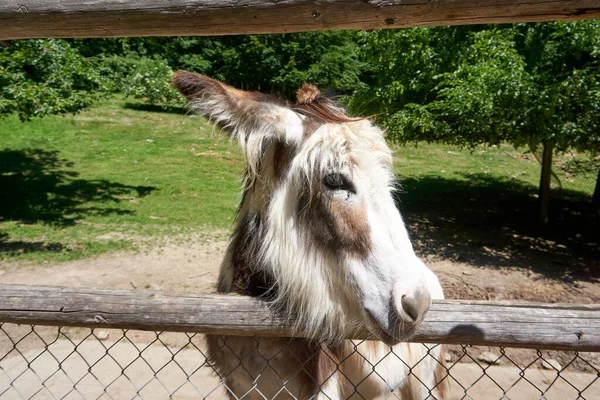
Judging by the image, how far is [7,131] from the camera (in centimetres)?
1326

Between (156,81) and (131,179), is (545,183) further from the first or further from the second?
(156,81)

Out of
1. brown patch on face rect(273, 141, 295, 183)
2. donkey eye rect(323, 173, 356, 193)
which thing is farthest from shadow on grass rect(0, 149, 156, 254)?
donkey eye rect(323, 173, 356, 193)

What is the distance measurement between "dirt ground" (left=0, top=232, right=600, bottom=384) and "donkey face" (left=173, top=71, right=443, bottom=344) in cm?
389

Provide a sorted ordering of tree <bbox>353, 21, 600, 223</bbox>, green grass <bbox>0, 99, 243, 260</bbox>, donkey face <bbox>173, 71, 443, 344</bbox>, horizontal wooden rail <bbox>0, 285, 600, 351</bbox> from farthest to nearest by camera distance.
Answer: green grass <bbox>0, 99, 243, 260</bbox> < tree <bbox>353, 21, 600, 223</bbox> < donkey face <bbox>173, 71, 443, 344</bbox> < horizontal wooden rail <bbox>0, 285, 600, 351</bbox>

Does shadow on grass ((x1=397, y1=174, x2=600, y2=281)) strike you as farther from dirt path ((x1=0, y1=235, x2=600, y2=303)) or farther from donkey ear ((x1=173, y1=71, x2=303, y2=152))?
donkey ear ((x1=173, y1=71, x2=303, y2=152))

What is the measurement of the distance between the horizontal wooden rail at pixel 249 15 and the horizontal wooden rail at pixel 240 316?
102 cm

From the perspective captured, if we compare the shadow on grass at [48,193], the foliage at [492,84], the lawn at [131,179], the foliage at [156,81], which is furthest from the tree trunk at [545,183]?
the foliage at [156,81]

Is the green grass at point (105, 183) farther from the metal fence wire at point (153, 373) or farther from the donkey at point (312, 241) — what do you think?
the donkey at point (312, 241)

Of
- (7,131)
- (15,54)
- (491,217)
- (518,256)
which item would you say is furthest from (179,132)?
(518,256)

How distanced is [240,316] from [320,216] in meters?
0.56

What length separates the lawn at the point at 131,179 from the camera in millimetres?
7457

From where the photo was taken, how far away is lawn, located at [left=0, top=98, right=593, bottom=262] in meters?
7.46

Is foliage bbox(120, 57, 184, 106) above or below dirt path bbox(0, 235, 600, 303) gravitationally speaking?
above

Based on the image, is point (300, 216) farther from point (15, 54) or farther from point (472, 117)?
point (15, 54)
